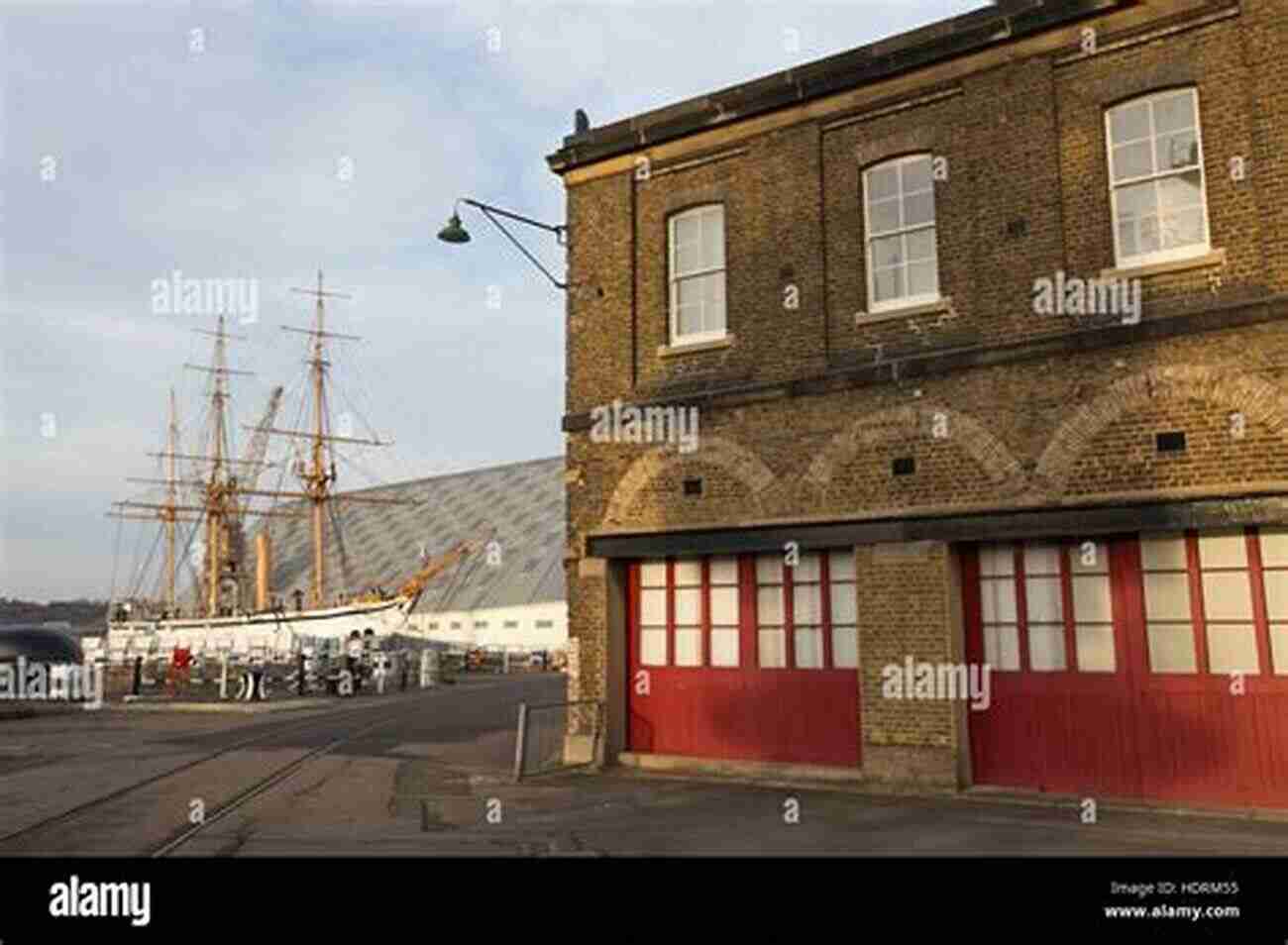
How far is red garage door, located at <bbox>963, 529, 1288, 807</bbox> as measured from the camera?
37.2 feet

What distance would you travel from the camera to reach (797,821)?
11352 mm

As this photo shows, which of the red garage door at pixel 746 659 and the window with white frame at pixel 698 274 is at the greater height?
the window with white frame at pixel 698 274

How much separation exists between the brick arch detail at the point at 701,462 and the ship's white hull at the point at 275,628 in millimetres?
40102

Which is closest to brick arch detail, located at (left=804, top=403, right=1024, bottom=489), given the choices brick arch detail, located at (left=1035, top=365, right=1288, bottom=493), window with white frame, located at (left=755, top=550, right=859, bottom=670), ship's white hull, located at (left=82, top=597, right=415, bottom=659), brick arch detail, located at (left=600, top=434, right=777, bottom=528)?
brick arch detail, located at (left=1035, top=365, right=1288, bottom=493)

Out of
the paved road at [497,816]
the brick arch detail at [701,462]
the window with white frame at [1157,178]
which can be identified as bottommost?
the paved road at [497,816]

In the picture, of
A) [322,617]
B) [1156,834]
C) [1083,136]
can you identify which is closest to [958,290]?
[1083,136]

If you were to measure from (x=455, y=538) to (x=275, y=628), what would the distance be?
12.1m

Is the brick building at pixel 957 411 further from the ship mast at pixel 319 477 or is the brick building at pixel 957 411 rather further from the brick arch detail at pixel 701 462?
the ship mast at pixel 319 477

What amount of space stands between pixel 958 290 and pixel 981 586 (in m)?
3.67

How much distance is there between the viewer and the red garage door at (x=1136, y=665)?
11328 mm

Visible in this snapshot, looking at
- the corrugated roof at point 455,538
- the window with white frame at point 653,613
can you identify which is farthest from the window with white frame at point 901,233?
the corrugated roof at point 455,538

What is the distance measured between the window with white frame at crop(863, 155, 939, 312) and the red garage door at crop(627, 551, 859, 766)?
11.6 feet

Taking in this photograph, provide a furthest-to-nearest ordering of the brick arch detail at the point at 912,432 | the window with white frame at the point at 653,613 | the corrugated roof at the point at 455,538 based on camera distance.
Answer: the corrugated roof at the point at 455,538 < the window with white frame at the point at 653,613 < the brick arch detail at the point at 912,432
